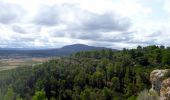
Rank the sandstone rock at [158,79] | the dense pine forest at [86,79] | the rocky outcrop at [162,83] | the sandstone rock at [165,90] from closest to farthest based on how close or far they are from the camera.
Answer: the sandstone rock at [165,90]
the rocky outcrop at [162,83]
the sandstone rock at [158,79]
the dense pine forest at [86,79]

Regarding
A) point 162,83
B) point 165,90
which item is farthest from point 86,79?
point 165,90

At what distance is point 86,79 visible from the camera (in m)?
164

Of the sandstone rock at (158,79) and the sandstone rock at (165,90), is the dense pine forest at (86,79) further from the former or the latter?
the sandstone rock at (165,90)

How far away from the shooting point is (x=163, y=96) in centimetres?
6762

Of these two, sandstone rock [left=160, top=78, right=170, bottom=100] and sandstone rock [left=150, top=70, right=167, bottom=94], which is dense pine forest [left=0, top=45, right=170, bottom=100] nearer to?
sandstone rock [left=150, top=70, right=167, bottom=94]

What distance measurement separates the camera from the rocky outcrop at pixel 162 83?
67.6 metres

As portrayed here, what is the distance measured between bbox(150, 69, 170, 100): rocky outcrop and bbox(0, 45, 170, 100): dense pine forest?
53.5 metres

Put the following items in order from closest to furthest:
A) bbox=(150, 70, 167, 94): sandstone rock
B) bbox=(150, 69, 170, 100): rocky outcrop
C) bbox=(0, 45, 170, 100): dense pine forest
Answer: bbox=(150, 69, 170, 100): rocky outcrop < bbox=(150, 70, 167, 94): sandstone rock < bbox=(0, 45, 170, 100): dense pine forest

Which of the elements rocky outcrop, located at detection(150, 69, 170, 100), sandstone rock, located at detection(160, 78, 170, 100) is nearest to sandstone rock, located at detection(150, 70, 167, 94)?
rocky outcrop, located at detection(150, 69, 170, 100)

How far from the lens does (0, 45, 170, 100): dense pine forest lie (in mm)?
140625

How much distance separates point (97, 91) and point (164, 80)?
76.5m

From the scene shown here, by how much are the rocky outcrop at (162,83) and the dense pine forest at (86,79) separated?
176ft

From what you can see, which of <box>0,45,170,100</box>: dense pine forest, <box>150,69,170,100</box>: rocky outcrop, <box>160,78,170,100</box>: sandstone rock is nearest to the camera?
<box>160,78,170,100</box>: sandstone rock

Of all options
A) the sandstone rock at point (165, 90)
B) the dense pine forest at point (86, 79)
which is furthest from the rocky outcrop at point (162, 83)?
Answer: the dense pine forest at point (86, 79)
